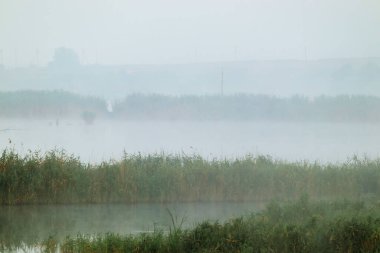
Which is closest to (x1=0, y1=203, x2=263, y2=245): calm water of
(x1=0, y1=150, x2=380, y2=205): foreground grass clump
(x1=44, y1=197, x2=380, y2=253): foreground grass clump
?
(x1=0, y1=150, x2=380, y2=205): foreground grass clump

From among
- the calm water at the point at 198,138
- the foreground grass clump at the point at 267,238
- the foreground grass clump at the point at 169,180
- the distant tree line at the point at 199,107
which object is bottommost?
the foreground grass clump at the point at 267,238

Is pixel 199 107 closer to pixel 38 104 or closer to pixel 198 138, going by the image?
pixel 198 138

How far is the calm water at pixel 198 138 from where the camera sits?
61.9 feet

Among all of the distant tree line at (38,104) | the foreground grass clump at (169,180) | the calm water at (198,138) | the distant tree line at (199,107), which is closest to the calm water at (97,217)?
the foreground grass clump at (169,180)

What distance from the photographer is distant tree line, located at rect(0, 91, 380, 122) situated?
2883cm

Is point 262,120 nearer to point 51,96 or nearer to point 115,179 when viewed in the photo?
point 51,96

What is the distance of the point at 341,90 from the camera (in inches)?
1232

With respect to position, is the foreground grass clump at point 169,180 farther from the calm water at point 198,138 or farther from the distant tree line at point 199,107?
the distant tree line at point 199,107

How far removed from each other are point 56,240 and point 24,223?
1432 millimetres

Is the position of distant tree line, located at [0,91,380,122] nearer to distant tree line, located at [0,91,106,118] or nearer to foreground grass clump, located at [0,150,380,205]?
distant tree line, located at [0,91,106,118]

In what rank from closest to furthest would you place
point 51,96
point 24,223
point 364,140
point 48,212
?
point 24,223 → point 48,212 → point 364,140 → point 51,96

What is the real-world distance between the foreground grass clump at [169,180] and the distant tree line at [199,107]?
56.3 ft

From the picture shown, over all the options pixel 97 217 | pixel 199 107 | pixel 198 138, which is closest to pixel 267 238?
pixel 97 217

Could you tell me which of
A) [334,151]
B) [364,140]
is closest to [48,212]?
[334,151]
